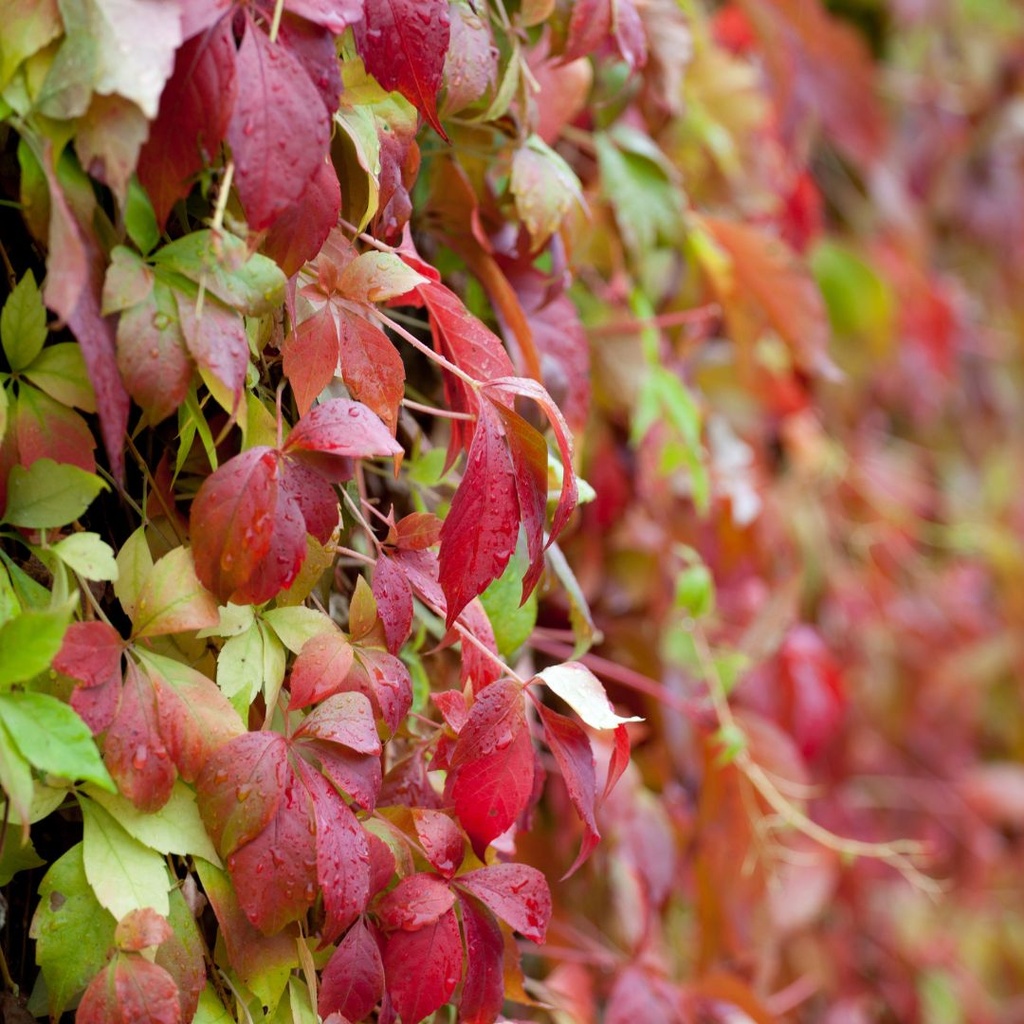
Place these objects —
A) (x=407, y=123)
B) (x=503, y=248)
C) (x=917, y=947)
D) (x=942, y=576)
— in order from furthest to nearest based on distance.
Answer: (x=942, y=576)
(x=917, y=947)
(x=503, y=248)
(x=407, y=123)

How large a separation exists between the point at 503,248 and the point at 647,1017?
620 millimetres

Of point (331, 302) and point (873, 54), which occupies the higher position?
point (331, 302)

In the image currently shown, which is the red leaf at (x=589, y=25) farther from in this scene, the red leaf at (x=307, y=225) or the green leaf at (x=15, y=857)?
the green leaf at (x=15, y=857)

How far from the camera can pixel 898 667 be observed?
176 cm

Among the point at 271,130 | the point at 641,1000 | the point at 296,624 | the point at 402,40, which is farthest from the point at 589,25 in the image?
the point at 641,1000

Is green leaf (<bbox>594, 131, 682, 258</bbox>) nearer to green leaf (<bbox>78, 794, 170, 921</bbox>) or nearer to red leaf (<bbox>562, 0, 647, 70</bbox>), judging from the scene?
red leaf (<bbox>562, 0, 647, 70</bbox>)

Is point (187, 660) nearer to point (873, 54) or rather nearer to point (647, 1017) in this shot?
point (647, 1017)

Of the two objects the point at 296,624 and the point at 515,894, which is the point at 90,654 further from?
the point at 515,894

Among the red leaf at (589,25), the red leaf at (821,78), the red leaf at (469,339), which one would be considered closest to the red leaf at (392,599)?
the red leaf at (469,339)

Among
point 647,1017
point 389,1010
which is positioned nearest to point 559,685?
point 389,1010

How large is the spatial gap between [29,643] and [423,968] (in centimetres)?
25

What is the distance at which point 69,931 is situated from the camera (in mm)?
533

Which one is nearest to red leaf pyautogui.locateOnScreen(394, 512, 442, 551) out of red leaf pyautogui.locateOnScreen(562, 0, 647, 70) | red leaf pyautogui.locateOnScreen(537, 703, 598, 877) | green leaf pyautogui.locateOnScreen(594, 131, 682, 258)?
red leaf pyautogui.locateOnScreen(537, 703, 598, 877)

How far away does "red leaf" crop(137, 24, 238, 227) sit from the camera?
1.61ft
